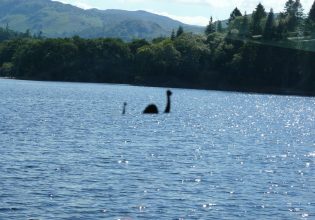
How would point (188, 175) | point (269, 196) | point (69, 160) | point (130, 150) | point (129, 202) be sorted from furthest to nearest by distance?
point (130, 150) < point (69, 160) < point (188, 175) < point (269, 196) < point (129, 202)

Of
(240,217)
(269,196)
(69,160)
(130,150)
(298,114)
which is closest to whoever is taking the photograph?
(240,217)

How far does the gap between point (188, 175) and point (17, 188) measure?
A: 17196mm

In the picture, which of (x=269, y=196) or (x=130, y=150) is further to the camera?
(x=130, y=150)

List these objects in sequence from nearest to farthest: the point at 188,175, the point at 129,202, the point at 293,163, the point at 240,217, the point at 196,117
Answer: the point at 240,217 < the point at 129,202 < the point at 188,175 < the point at 293,163 < the point at 196,117

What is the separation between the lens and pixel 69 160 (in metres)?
69.5

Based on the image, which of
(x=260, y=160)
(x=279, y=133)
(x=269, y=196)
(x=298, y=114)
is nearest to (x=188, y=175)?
(x=269, y=196)

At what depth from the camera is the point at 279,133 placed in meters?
120

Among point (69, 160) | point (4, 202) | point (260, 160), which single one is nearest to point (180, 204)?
point (4, 202)

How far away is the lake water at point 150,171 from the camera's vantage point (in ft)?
159

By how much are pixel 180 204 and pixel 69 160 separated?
22.2 metres

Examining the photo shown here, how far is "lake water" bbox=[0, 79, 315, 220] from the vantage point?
4847 cm

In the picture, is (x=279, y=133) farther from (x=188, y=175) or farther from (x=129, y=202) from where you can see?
(x=129, y=202)

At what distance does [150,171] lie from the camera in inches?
2534

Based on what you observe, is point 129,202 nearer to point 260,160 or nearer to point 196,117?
point 260,160
